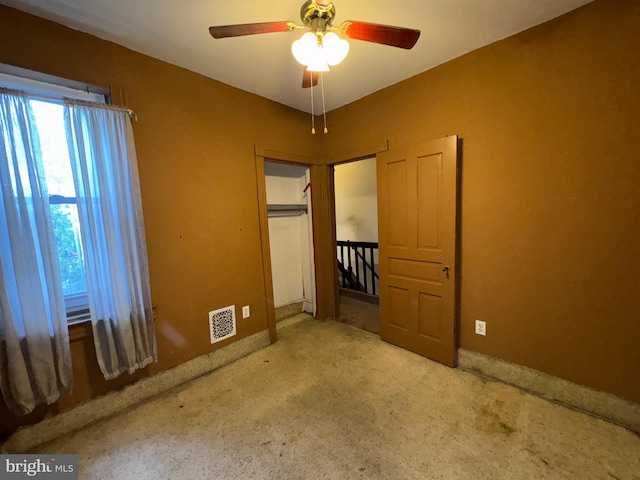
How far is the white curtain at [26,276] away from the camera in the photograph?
1.46m

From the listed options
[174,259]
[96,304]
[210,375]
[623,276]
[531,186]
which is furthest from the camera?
[210,375]

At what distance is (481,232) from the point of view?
217 cm

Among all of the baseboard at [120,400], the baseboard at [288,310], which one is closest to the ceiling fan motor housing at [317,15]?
the baseboard at [120,400]

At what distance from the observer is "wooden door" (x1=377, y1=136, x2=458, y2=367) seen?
7.39ft

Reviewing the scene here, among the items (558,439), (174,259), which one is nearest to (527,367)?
(558,439)

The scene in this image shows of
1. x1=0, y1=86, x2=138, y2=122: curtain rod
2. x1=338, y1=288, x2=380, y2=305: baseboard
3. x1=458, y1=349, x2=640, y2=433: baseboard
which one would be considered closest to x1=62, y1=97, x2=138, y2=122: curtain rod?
x1=0, y1=86, x2=138, y2=122: curtain rod

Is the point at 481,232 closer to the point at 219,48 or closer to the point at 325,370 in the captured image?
the point at 325,370

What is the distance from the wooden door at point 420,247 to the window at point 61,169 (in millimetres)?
2485

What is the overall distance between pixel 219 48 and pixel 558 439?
3437mm

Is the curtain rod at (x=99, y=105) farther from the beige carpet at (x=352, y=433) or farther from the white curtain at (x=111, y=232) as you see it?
the beige carpet at (x=352, y=433)

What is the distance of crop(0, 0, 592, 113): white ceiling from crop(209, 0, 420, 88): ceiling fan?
0.29 m

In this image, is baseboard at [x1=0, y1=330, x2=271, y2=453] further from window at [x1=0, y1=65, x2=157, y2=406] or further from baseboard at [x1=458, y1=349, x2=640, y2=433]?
baseboard at [x1=458, y1=349, x2=640, y2=433]

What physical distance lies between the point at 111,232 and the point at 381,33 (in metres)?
2.06

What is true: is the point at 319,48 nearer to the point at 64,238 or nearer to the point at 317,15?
the point at 317,15
